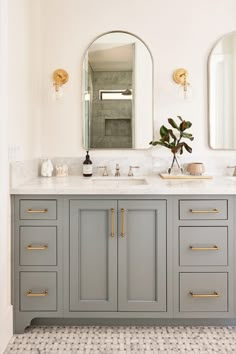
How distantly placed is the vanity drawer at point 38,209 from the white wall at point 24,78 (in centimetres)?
34

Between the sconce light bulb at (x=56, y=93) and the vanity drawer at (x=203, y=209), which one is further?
the sconce light bulb at (x=56, y=93)

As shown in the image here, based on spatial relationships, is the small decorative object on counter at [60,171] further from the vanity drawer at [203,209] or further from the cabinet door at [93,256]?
the vanity drawer at [203,209]

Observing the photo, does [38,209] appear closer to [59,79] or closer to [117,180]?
[117,180]

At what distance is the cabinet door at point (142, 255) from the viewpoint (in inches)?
88.8

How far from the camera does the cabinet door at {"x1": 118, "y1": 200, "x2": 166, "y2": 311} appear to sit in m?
2.26

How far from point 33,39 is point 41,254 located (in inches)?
64.1

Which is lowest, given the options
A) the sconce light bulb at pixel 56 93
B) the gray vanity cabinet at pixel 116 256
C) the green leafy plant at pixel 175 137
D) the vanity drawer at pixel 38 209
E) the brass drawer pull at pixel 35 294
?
the brass drawer pull at pixel 35 294

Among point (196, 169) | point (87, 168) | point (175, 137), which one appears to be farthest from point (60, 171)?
point (196, 169)

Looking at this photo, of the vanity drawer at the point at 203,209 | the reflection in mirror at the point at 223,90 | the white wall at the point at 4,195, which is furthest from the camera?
the reflection in mirror at the point at 223,90

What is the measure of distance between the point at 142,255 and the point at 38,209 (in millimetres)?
708

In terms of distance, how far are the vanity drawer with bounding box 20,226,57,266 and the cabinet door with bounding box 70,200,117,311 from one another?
0.12 metres

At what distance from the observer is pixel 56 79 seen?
2.95m

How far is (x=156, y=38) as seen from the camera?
296 cm

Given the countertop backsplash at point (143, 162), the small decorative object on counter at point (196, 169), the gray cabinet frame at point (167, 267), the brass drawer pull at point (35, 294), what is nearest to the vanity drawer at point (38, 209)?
the gray cabinet frame at point (167, 267)
